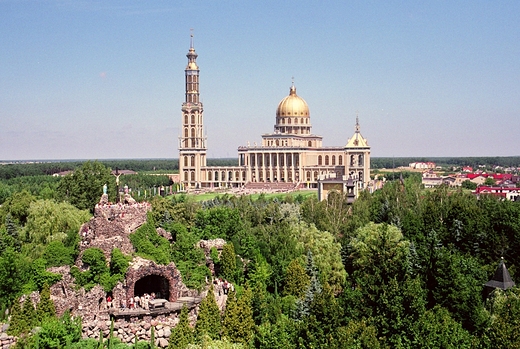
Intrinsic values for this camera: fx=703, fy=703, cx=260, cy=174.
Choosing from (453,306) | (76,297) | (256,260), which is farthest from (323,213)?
(76,297)

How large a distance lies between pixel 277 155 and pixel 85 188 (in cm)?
7904

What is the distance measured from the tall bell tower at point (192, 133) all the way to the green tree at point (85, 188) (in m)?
65.3

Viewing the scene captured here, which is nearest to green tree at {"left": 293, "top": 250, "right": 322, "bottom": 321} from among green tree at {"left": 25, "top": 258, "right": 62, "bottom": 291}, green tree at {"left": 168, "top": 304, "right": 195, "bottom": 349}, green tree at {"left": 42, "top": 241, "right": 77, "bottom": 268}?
green tree at {"left": 168, "top": 304, "right": 195, "bottom": 349}

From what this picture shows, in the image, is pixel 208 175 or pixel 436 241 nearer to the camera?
pixel 436 241

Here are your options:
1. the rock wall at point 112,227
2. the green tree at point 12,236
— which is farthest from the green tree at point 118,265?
the green tree at point 12,236

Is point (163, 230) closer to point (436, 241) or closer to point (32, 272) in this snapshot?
point (32, 272)

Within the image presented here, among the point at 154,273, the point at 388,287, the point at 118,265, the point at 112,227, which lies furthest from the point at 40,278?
the point at 388,287

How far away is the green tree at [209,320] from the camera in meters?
33.3

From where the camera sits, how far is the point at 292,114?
153500 mm

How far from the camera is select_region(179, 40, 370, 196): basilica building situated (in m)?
147

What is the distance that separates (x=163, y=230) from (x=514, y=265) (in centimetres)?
2323

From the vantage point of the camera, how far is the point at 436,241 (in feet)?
144

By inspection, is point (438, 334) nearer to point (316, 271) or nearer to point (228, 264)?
point (316, 271)

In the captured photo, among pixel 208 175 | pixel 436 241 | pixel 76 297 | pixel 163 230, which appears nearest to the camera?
pixel 76 297
